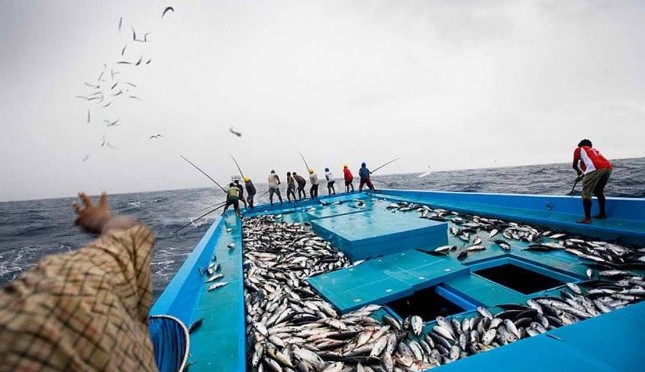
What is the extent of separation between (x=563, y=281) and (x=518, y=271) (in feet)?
3.91

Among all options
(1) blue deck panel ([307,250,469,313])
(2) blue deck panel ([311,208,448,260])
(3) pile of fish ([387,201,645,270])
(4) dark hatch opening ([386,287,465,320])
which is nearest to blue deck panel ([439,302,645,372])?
(1) blue deck panel ([307,250,469,313])

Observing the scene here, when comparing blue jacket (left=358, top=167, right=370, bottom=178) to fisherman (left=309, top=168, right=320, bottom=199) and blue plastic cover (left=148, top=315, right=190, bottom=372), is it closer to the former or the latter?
fisherman (left=309, top=168, right=320, bottom=199)

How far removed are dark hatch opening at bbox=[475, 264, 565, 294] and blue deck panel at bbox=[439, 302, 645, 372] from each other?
144 inches

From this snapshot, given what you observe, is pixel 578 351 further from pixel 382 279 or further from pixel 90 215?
pixel 90 215

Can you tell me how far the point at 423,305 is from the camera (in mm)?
6129

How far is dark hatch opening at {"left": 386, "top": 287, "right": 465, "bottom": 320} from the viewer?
5.84 meters

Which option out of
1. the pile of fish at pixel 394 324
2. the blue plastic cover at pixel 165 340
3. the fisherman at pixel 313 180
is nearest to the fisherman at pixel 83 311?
the blue plastic cover at pixel 165 340

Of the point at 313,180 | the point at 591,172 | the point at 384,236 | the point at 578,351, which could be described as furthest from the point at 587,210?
the point at 313,180

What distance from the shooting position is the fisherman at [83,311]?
1096 mm

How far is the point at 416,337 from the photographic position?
4270 mm

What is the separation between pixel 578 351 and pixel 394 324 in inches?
86.9

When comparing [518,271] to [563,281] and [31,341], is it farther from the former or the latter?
[31,341]

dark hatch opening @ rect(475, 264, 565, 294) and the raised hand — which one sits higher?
the raised hand

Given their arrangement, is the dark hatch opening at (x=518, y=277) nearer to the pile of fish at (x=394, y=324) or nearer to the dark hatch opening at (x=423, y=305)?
the pile of fish at (x=394, y=324)
